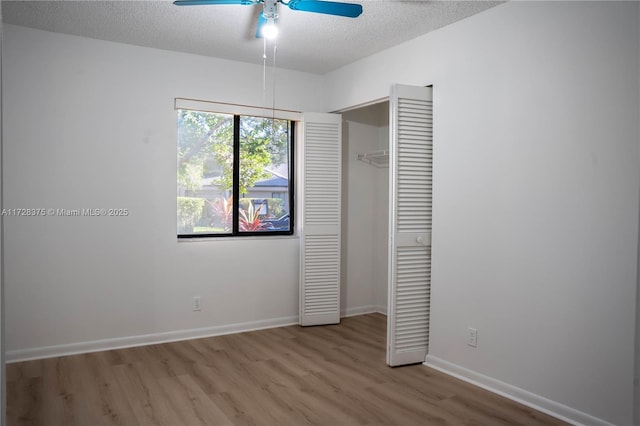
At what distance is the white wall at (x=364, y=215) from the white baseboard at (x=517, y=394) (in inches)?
67.8

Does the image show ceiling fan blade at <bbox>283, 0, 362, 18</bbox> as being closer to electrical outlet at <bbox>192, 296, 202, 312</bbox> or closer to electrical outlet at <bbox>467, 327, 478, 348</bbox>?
electrical outlet at <bbox>467, 327, 478, 348</bbox>

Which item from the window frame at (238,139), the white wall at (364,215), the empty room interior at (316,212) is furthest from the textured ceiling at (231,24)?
the white wall at (364,215)

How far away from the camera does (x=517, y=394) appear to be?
3.06 metres

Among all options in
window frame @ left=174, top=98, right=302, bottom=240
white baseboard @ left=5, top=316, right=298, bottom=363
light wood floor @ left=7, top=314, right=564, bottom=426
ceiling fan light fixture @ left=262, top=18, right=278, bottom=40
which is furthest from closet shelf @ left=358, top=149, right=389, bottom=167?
ceiling fan light fixture @ left=262, top=18, right=278, bottom=40

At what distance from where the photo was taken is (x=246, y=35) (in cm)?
388

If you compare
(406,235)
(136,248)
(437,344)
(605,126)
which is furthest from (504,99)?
(136,248)

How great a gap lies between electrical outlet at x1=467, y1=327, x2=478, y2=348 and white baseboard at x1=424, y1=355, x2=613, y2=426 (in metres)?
0.19

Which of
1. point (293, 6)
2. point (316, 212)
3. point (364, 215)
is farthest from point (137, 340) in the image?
point (293, 6)

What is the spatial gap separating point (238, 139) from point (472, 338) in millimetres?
2802

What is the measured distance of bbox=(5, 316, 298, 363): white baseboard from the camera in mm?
3752

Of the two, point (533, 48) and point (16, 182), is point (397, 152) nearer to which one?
point (533, 48)

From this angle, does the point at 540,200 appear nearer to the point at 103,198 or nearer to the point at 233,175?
the point at 233,175

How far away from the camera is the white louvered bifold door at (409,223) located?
363 centimetres

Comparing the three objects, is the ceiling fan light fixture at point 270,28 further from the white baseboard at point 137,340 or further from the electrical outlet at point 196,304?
the white baseboard at point 137,340
